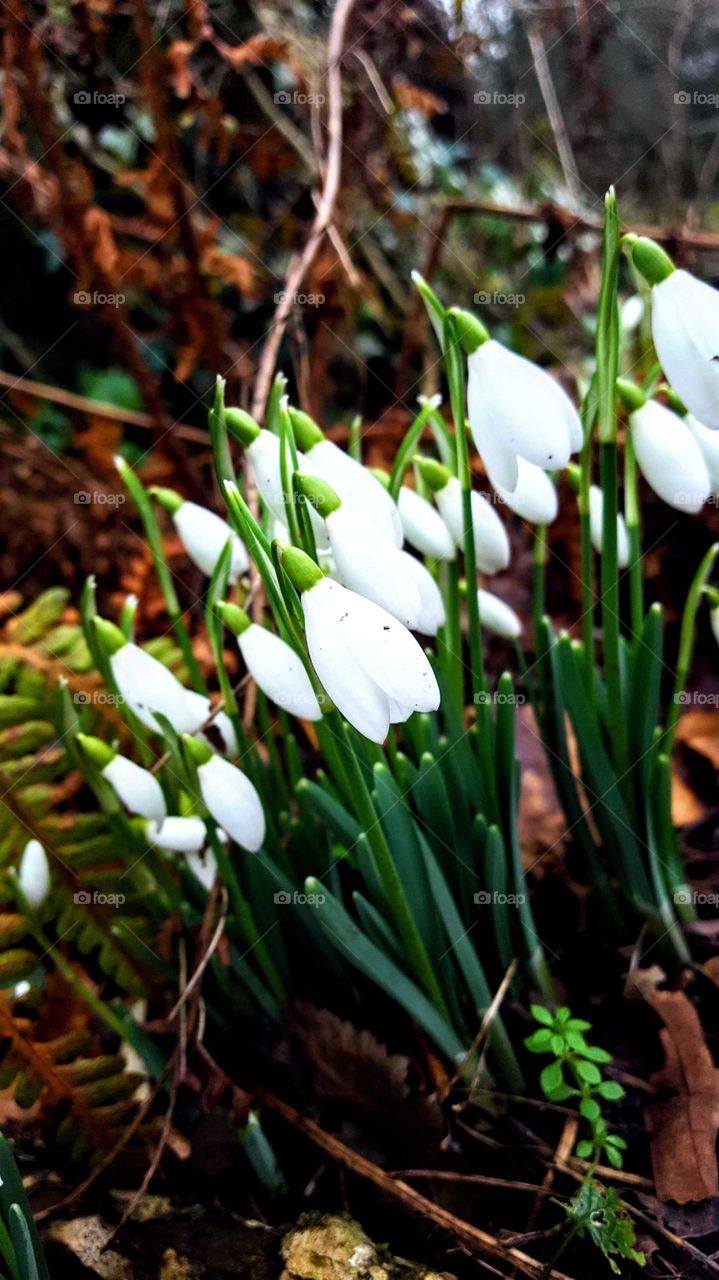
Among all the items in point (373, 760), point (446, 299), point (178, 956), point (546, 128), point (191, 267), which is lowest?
point (178, 956)

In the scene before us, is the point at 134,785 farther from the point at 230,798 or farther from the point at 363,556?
the point at 363,556

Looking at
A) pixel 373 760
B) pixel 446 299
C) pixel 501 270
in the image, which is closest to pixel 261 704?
pixel 373 760

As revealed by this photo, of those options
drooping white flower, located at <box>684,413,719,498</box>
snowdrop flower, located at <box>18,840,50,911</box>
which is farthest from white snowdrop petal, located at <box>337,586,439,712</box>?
snowdrop flower, located at <box>18,840,50,911</box>

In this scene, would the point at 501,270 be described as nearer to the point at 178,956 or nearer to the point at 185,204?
the point at 185,204

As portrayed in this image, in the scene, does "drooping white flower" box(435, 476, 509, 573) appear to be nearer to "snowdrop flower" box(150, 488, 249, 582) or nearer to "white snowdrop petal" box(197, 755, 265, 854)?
"snowdrop flower" box(150, 488, 249, 582)

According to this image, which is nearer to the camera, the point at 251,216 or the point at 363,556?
the point at 363,556

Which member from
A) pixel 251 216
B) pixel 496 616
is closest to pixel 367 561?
pixel 496 616
